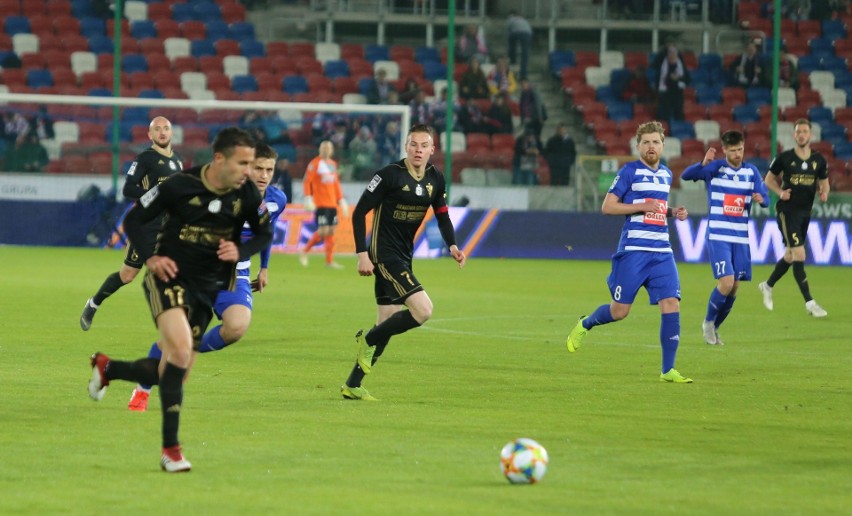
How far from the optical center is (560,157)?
26.9m

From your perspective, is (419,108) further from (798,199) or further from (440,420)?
(440,420)

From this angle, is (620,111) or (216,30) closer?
(620,111)

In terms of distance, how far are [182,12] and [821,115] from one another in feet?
48.1

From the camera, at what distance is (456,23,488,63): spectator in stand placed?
31.5 m

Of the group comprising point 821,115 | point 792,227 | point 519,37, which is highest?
point 519,37

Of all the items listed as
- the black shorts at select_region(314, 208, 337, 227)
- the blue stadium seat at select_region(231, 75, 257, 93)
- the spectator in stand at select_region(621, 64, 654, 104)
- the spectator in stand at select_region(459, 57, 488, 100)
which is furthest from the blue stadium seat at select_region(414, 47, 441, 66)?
the black shorts at select_region(314, 208, 337, 227)

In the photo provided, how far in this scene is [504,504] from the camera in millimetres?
6258

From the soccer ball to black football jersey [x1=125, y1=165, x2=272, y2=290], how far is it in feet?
6.16

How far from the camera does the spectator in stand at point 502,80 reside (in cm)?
3034

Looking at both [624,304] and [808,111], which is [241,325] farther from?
[808,111]

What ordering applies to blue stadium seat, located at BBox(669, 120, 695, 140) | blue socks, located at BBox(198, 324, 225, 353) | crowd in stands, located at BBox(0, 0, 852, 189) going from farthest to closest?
blue stadium seat, located at BBox(669, 120, 695, 140) → crowd in stands, located at BBox(0, 0, 852, 189) → blue socks, located at BBox(198, 324, 225, 353)

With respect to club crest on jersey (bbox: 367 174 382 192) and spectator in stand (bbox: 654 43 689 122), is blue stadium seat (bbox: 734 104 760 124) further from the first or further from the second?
club crest on jersey (bbox: 367 174 382 192)

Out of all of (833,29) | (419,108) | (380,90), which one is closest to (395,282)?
(419,108)

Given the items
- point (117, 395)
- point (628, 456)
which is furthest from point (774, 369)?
point (117, 395)
